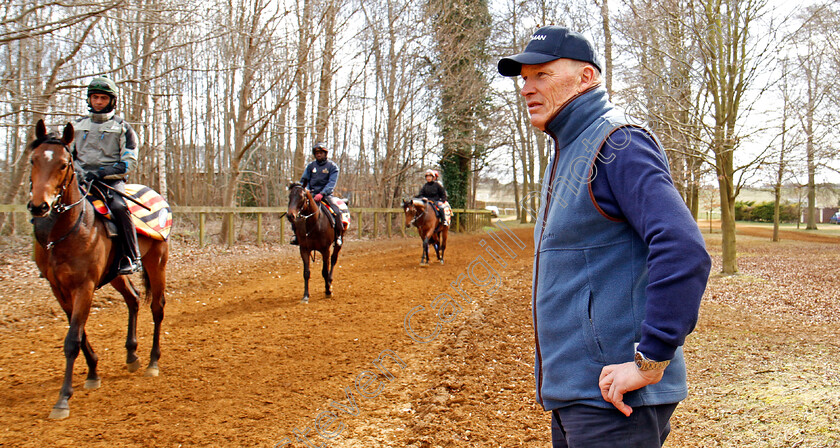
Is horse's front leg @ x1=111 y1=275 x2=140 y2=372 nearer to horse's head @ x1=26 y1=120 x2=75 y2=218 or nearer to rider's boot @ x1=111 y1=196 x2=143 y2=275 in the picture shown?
rider's boot @ x1=111 y1=196 x2=143 y2=275

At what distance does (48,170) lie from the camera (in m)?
3.93

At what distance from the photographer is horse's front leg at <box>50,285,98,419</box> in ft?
12.6

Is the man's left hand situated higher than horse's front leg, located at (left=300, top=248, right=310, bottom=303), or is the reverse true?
the man's left hand

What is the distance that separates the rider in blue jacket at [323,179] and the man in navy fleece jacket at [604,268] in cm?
758

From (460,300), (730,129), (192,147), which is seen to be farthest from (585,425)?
(192,147)

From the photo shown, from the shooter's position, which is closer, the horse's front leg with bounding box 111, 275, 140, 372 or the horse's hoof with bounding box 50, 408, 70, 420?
the horse's hoof with bounding box 50, 408, 70, 420

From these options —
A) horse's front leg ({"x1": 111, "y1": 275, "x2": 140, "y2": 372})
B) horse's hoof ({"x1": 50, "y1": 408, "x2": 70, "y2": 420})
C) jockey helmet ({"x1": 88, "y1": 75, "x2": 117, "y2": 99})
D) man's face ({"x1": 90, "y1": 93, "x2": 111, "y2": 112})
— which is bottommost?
horse's hoof ({"x1": 50, "y1": 408, "x2": 70, "y2": 420})

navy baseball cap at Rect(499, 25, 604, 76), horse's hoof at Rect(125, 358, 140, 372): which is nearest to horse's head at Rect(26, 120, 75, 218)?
horse's hoof at Rect(125, 358, 140, 372)

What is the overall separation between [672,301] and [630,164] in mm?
419

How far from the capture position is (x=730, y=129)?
9.05 meters

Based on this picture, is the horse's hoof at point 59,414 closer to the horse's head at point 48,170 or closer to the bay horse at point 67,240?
the bay horse at point 67,240

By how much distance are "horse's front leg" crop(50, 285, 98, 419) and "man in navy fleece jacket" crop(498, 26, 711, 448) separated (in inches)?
153

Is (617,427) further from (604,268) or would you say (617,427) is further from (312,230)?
(312,230)

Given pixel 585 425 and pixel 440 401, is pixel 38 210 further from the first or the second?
pixel 585 425
